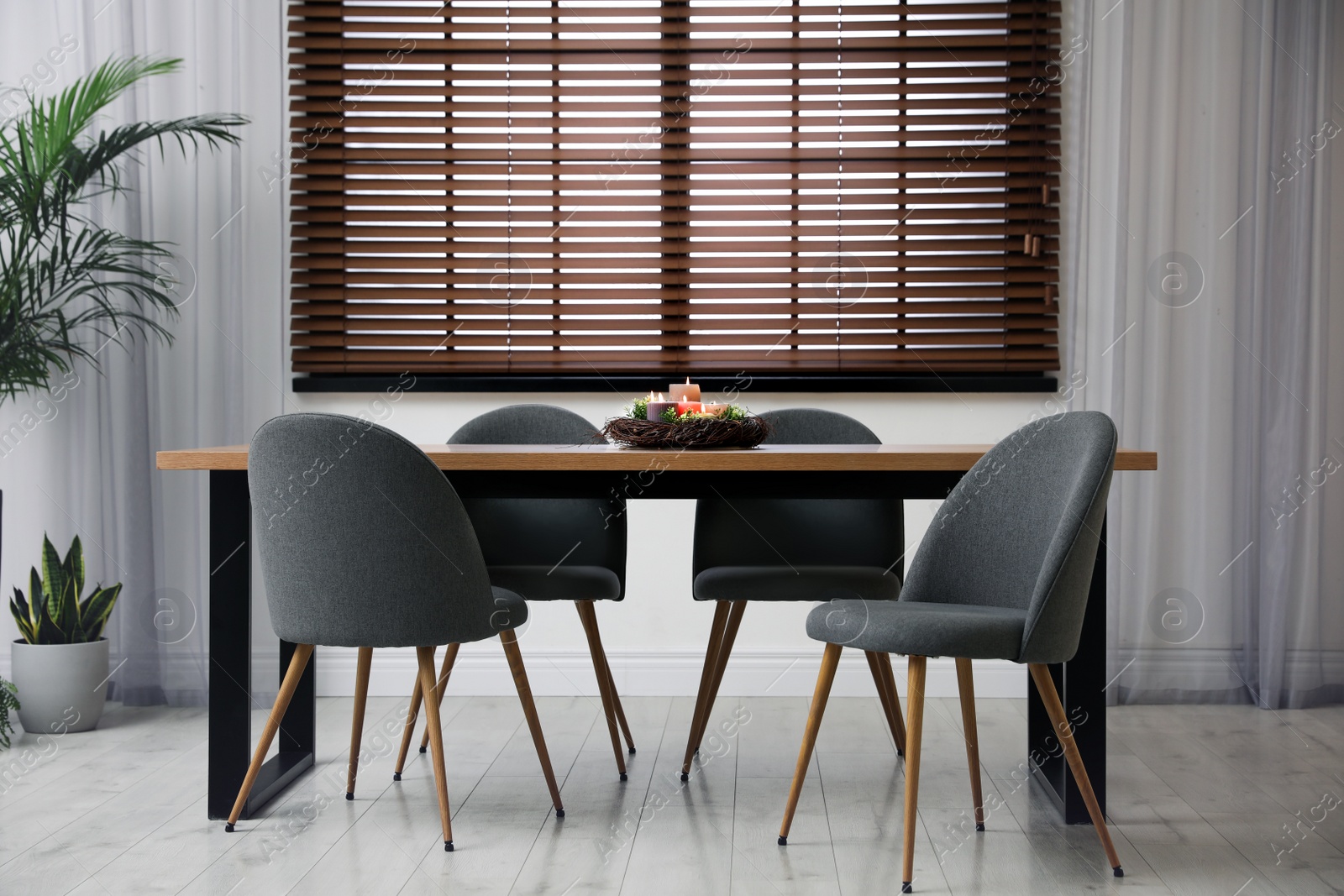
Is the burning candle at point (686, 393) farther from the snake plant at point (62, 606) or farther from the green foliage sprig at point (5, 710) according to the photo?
the green foliage sprig at point (5, 710)

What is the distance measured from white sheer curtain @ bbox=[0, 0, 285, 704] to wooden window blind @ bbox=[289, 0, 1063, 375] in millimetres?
145

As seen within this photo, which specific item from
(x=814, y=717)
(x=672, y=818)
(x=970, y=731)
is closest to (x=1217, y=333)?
(x=970, y=731)

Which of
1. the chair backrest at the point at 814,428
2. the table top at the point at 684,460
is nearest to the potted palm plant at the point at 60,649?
the table top at the point at 684,460

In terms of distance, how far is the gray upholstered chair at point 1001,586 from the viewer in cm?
171

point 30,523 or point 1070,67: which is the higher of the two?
point 1070,67

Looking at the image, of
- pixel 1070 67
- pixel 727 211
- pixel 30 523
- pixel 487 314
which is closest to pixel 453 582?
pixel 487 314

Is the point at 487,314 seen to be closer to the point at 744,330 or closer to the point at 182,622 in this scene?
the point at 744,330

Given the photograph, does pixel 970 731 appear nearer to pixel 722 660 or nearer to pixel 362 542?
pixel 722 660

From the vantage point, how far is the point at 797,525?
105 inches

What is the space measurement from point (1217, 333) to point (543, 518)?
6.56 feet

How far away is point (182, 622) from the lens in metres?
3.00

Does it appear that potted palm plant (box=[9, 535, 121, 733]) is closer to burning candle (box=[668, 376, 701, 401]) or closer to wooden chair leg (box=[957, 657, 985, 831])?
burning candle (box=[668, 376, 701, 401])

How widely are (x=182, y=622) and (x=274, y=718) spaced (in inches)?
50.6

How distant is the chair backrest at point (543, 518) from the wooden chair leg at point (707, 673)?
321 millimetres
